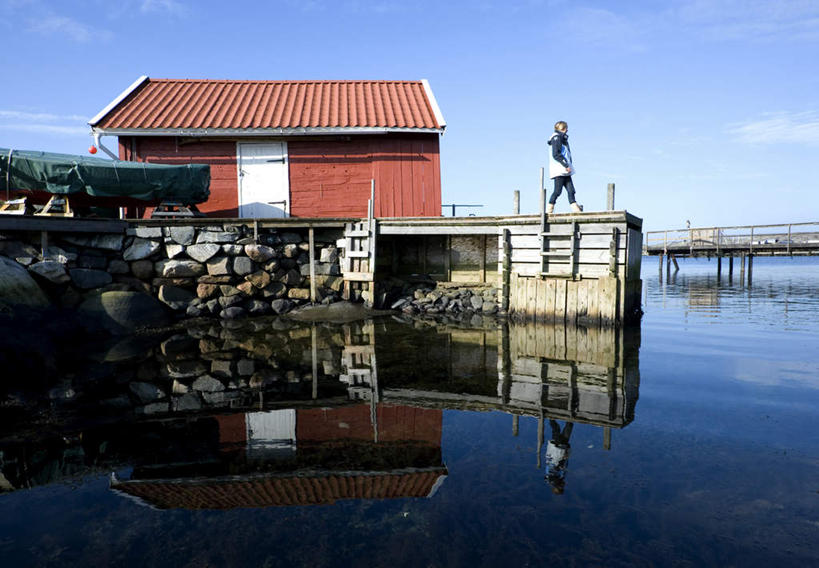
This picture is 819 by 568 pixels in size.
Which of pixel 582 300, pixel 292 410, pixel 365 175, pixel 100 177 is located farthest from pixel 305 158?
pixel 292 410

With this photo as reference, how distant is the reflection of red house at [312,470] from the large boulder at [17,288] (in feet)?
22.0

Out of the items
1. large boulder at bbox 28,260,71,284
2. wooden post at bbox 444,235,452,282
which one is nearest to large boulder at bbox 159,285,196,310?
large boulder at bbox 28,260,71,284

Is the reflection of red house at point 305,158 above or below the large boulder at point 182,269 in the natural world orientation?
above

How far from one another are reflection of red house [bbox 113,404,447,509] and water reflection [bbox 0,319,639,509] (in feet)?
→ 0.05

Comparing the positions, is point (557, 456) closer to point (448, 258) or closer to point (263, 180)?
point (448, 258)

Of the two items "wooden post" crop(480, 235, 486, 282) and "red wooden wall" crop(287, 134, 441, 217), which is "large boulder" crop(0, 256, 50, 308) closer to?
"red wooden wall" crop(287, 134, 441, 217)

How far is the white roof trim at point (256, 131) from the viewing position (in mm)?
13461

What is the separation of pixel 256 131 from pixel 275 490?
39.3 feet

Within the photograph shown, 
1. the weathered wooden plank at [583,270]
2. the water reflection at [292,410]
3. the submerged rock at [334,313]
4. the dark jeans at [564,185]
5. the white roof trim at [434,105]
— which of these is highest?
the white roof trim at [434,105]

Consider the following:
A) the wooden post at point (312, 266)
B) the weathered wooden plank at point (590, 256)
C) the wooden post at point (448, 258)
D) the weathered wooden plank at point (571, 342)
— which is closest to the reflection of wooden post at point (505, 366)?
the weathered wooden plank at point (571, 342)

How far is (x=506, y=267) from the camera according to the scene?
39.8ft

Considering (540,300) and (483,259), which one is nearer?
(540,300)

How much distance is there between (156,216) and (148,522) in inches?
459

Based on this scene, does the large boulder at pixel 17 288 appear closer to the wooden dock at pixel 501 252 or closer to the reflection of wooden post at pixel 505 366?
the wooden dock at pixel 501 252
